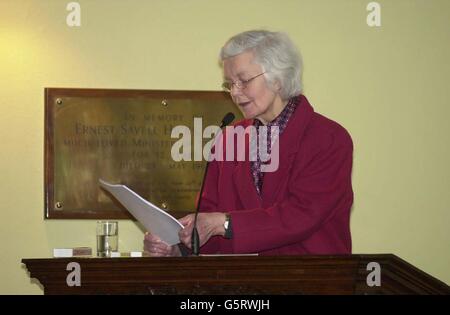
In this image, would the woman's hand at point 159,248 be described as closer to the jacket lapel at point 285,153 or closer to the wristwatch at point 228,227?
the wristwatch at point 228,227

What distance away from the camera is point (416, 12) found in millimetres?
4090

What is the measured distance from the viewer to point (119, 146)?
3.90 m

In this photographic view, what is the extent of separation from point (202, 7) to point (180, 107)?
0.53 meters

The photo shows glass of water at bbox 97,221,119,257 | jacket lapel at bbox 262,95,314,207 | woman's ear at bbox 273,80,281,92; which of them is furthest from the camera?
glass of water at bbox 97,221,119,257

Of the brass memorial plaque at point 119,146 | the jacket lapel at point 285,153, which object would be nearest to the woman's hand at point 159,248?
the jacket lapel at point 285,153

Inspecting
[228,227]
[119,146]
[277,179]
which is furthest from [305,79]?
[228,227]

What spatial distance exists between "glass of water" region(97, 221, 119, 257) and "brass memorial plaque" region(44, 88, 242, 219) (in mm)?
194

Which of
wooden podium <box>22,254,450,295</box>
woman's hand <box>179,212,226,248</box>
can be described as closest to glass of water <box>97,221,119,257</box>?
woman's hand <box>179,212,226,248</box>

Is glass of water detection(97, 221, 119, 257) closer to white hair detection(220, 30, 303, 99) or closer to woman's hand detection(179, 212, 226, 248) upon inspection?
white hair detection(220, 30, 303, 99)

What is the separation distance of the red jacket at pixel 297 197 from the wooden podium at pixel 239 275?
20.9 inches

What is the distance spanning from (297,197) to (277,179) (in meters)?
0.20

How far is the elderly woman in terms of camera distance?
7.59 ft

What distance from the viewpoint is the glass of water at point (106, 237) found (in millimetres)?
3660
